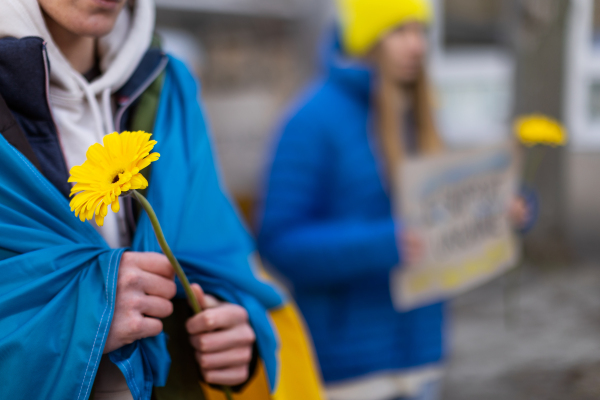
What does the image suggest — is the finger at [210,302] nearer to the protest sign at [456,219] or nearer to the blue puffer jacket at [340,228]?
the blue puffer jacket at [340,228]

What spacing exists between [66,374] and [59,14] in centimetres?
57

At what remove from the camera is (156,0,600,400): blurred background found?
4.27 metres

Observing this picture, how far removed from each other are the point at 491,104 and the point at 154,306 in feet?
25.5

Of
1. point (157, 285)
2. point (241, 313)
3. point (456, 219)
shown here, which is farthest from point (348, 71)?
point (157, 285)

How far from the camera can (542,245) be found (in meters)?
5.75

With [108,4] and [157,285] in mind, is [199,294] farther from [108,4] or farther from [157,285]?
[108,4]

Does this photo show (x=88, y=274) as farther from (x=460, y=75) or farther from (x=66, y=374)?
(x=460, y=75)

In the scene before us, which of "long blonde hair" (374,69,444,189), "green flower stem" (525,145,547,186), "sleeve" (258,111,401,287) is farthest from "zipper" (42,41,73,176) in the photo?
"green flower stem" (525,145,547,186)

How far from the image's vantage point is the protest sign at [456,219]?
196 centimetres

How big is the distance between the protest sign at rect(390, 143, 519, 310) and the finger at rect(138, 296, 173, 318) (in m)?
1.14

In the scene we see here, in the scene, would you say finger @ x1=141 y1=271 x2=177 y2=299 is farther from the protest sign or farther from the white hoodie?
the protest sign

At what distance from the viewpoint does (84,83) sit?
40.0 inches

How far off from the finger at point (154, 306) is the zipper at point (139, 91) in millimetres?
322

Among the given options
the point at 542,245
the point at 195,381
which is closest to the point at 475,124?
the point at 542,245
